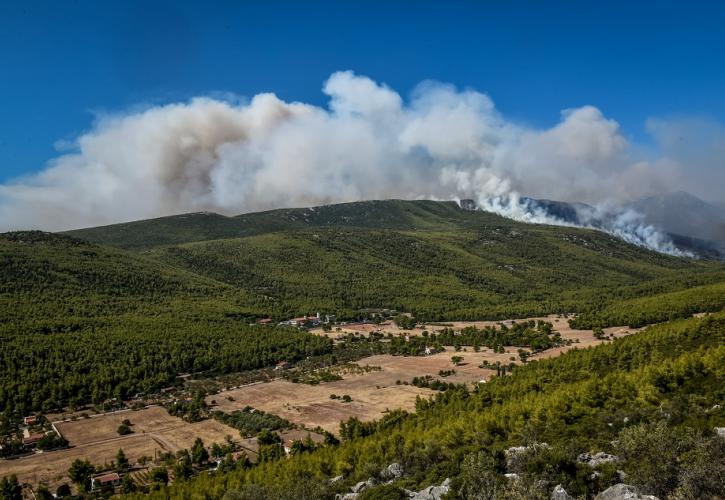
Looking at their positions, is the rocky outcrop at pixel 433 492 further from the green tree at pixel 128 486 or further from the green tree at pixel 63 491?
the green tree at pixel 63 491

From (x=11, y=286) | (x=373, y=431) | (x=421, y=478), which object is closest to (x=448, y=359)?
(x=373, y=431)

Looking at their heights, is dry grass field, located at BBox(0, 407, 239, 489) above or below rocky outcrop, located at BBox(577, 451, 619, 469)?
below

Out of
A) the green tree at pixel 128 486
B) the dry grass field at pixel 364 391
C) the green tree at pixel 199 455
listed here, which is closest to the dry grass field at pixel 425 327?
the dry grass field at pixel 364 391

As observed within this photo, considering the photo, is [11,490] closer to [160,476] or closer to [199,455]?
[160,476]

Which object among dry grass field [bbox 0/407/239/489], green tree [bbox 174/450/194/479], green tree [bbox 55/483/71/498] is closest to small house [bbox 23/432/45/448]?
dry grass field [bbox 0/407/239/489]

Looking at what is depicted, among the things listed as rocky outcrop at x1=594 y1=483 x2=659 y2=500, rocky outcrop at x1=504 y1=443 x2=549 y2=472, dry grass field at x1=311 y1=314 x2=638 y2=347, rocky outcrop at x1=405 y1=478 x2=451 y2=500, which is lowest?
dry grass field at x1=311 y1=314 x2=638 y2=347

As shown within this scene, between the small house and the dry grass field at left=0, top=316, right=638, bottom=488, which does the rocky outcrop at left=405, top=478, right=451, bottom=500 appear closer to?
the dry grass field at left=0, top=316, right=638, bottom=488
